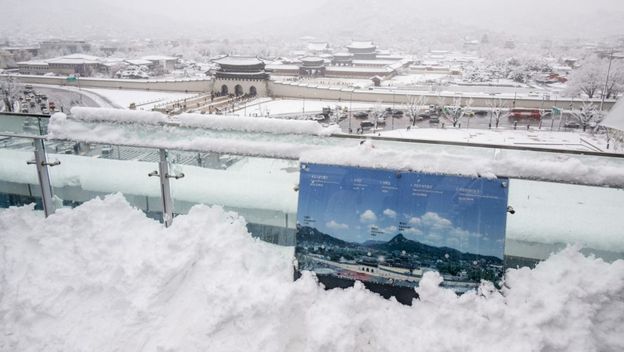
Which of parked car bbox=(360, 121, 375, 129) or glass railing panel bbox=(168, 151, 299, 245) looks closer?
glass railing panel bbox=(168, 151, 299, 245)

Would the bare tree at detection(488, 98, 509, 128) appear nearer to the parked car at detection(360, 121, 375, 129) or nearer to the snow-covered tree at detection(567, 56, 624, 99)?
the snow-covered tree at detection(567, 56, 624, 99)

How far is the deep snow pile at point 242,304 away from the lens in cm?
143

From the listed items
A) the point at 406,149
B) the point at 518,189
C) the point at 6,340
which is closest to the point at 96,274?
the point at 6,340

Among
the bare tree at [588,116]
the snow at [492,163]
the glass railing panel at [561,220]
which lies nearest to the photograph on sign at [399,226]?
the snow at [492,163]

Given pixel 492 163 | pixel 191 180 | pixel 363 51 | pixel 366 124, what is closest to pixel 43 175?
pixel 191 180

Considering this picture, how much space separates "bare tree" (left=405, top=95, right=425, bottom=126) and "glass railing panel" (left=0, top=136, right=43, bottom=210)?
1551 centimetres

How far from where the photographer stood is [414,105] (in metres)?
17.8

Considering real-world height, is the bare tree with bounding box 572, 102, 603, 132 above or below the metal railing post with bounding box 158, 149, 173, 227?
below

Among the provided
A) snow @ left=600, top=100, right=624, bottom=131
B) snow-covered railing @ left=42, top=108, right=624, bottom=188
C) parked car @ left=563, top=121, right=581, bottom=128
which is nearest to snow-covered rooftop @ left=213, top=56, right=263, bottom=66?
parked car @ left=563, top=121, right=581, bottom=128

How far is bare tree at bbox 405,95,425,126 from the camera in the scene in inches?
668

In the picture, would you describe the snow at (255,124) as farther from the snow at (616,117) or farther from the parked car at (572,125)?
the parked car at (572,125)

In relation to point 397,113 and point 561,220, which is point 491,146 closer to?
point 561,220

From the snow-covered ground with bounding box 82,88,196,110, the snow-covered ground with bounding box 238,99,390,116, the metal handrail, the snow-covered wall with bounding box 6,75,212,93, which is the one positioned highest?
the metal handrail

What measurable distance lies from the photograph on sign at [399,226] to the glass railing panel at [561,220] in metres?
0.14
